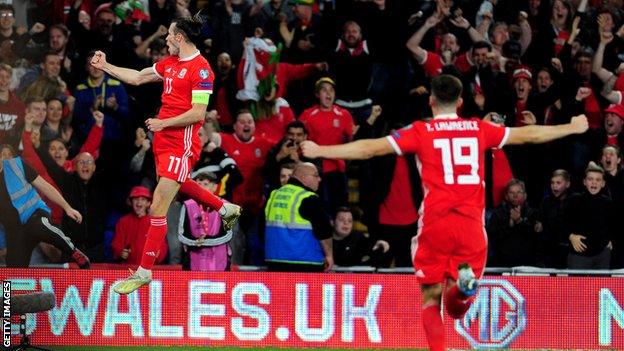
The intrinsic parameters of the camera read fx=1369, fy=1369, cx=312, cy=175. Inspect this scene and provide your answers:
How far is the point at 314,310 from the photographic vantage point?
13641 millimetres

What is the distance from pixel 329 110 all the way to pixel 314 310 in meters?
3.29

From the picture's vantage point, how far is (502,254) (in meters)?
15.4

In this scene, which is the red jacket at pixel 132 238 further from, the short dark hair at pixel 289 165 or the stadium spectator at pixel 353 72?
the stadium spectator at pixel 353 72

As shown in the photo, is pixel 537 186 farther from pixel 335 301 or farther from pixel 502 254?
pixel 335 301

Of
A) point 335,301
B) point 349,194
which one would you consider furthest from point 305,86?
point 335,301

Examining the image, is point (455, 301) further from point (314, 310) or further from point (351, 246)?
point (351, 246)

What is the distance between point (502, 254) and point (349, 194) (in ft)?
6.98

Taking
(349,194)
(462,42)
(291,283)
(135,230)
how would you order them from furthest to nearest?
(462,42)
(349,194)
(135,230)
(291,283)

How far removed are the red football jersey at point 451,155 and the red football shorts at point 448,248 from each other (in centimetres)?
7

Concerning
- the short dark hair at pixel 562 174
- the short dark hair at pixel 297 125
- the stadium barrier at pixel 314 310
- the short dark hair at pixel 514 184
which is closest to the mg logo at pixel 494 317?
the stadium barrier at pixel 314 310

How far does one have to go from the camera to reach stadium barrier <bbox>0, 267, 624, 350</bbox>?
44.4 ft

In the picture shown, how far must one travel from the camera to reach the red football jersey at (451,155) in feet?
33.7

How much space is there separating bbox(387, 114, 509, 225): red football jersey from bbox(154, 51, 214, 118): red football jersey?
2.33 metres

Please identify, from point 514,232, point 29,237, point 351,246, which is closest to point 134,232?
point 29,237
